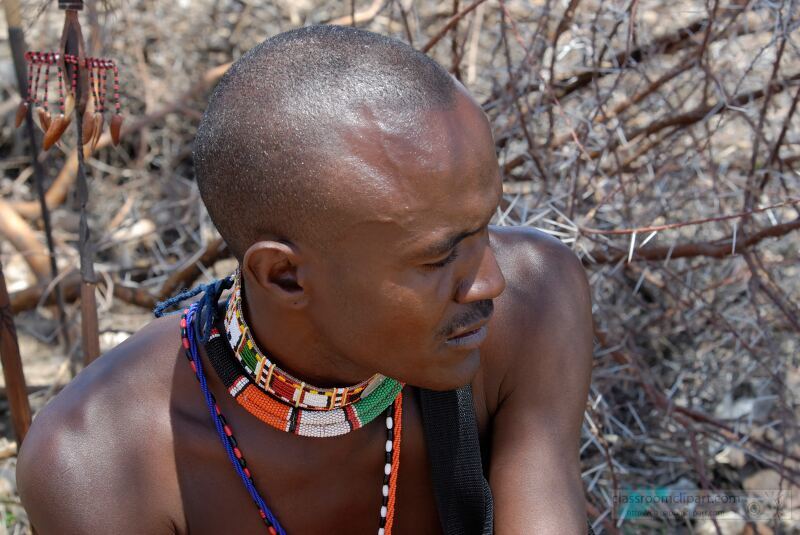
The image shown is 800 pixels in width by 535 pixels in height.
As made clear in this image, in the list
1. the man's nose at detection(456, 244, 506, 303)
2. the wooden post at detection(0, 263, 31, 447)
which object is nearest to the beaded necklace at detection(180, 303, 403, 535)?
the man's nose at detection(456, 244, 506, 303)

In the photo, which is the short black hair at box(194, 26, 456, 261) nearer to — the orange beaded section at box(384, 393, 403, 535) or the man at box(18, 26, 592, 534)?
the man at box(18, 26, 592, 534)

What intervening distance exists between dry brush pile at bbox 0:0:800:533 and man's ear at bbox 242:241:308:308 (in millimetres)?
982

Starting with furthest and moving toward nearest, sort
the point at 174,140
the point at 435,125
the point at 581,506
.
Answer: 1. the point at 174,140
2. the point at 581,506
3. the point at 435,125

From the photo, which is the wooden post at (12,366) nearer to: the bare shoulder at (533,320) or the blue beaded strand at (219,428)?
the blue beaded strand at (219,428)

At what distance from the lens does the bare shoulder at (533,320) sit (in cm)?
162

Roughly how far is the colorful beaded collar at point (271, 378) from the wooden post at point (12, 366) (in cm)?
56

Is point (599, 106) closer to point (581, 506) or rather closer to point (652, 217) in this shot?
point (652, 217)

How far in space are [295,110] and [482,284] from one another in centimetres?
34

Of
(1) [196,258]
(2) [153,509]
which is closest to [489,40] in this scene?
(1) [196,258]

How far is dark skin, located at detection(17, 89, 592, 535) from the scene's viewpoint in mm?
1263

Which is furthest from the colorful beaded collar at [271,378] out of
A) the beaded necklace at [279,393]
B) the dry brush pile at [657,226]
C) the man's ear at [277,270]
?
the dry brush pile at [657,226]

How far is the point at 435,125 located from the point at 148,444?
660 millimetres

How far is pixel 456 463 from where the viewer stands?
1531 mm

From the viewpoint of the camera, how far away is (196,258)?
2.87 meters
